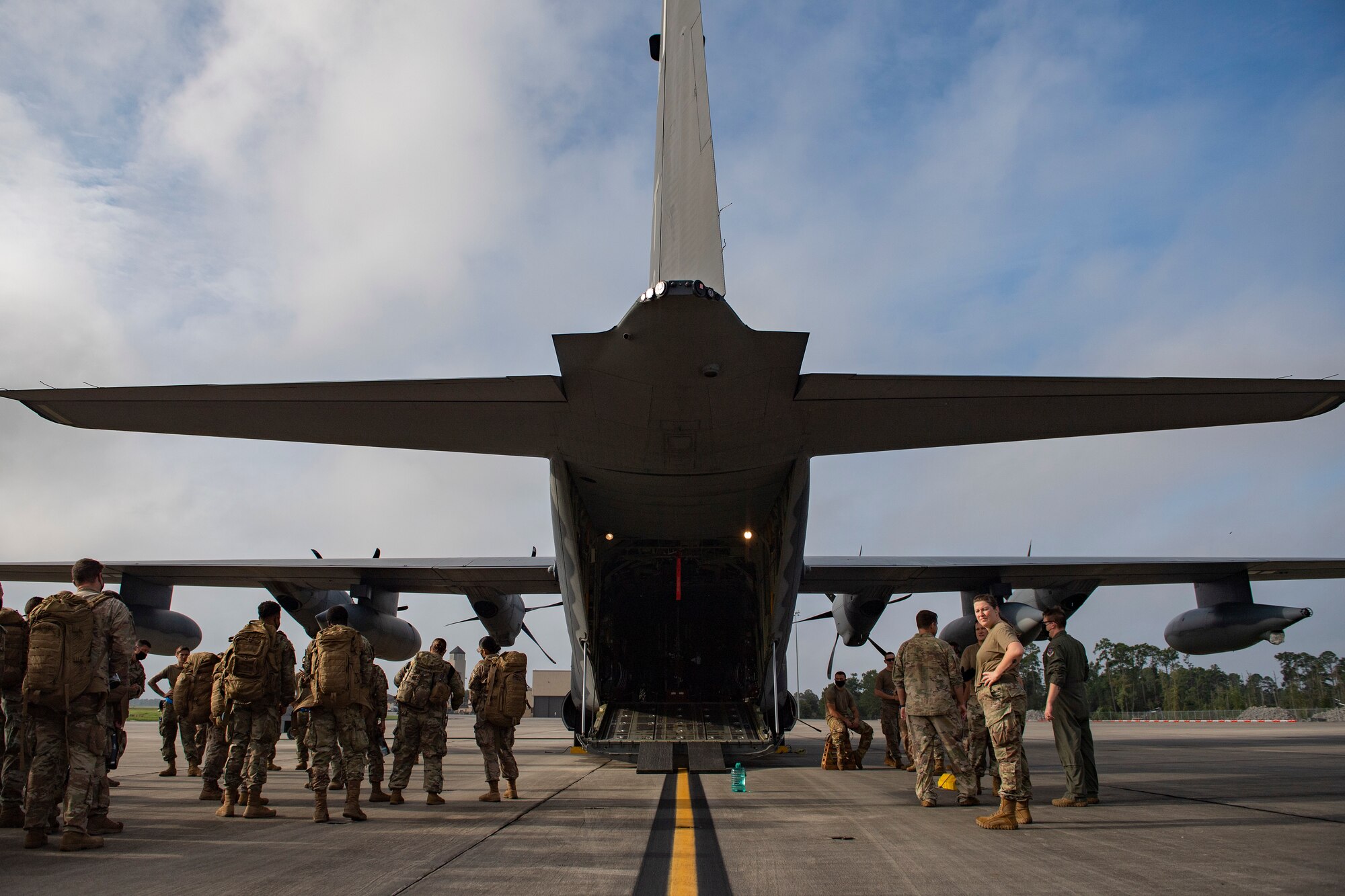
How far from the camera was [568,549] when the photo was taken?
9609mm

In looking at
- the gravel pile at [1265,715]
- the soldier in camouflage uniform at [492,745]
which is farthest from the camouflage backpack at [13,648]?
the gravel pile at [1265,715]

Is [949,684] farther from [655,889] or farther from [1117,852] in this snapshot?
[655,889]

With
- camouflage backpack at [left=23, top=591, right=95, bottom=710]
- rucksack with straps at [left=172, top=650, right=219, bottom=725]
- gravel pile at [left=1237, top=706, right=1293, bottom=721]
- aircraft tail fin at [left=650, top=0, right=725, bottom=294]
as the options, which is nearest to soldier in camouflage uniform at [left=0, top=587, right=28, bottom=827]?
camouflage backpack at [left=23, top=591, right=95, bottom=710]

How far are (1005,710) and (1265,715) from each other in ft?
161

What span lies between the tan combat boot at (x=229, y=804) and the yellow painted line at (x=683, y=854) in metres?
3.48

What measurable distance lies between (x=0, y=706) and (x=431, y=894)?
4615mm

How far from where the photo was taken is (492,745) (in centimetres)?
718

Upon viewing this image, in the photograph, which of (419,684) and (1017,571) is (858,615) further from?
(419,684)

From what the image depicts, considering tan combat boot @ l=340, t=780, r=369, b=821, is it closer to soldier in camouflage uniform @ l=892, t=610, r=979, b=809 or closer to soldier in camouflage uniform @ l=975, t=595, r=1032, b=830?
soldier in camouflage uniform @ l=892, t=610, r=979, b=809

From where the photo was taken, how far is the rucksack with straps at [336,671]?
613cm

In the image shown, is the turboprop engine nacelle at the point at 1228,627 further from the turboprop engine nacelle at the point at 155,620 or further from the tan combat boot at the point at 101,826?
the turboprop engine nacelle at the point at 155,620

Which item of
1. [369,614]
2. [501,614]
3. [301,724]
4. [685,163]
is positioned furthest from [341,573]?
[685,163]

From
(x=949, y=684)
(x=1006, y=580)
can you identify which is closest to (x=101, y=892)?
(x=949, y=684)

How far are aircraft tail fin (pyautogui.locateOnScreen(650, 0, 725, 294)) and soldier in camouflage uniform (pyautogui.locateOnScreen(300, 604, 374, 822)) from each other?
3986mm
